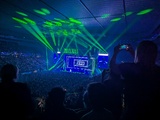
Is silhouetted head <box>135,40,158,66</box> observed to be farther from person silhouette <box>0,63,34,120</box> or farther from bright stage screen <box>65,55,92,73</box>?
bright stage screen <box>65,55,92,73</box>

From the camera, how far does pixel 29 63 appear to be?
→ 530 inches

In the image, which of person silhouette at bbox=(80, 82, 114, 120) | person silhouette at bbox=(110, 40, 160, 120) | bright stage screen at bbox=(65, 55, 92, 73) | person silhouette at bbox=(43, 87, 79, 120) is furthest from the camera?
bright stage screen at bbox=(65, 55, 92, 73)

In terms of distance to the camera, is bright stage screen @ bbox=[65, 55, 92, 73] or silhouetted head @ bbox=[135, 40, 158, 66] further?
bright stage screen @ bbox=[65, 55, 92, 73]

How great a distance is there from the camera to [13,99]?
2.07 m

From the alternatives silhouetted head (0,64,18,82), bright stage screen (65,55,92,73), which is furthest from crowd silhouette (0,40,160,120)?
bright stage screen (65,55,92,73)

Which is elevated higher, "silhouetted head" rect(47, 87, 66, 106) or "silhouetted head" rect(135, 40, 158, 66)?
"silhouetted head" rect(135, 40, 158, 66)

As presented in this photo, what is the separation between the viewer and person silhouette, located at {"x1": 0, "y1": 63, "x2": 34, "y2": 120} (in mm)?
2055

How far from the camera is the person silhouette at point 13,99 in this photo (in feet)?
6.74

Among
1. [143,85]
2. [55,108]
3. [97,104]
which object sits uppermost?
[143,85]

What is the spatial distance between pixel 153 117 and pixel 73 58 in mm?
11130

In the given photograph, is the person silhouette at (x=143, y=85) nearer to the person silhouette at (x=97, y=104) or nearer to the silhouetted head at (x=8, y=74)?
→ the person silhouette at (x=97, y=104)

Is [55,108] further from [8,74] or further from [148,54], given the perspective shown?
[148,54]

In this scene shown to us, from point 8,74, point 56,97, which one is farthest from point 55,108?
point 8,74

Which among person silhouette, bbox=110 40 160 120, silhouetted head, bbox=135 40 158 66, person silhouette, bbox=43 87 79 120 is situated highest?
silhouetted head, bbox=135 40 158 66
